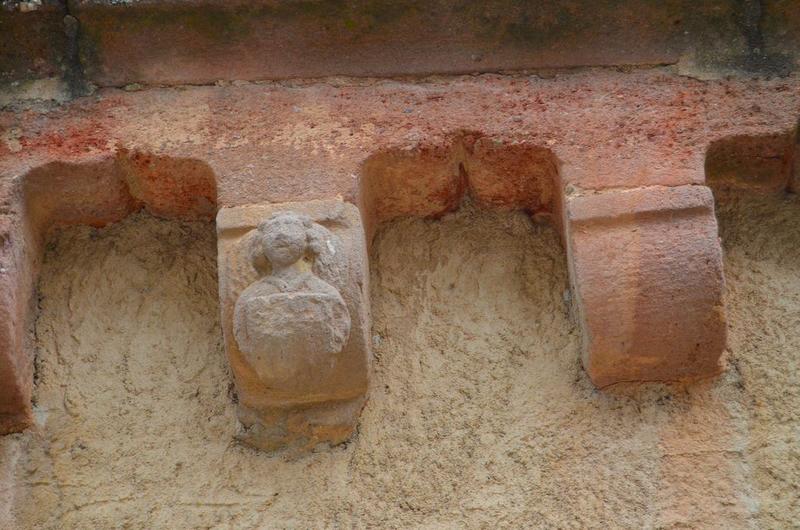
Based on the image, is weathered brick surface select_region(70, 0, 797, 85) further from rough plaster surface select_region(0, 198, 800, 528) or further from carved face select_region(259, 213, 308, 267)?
carved face select_region(259, 213, 308, 267)

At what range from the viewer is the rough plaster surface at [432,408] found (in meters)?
2.25

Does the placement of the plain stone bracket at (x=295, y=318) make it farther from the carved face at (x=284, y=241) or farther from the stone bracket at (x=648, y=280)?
the stone bracket at (x=648, y=280)

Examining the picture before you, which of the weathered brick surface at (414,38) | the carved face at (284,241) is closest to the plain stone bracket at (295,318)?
the carved face at (284,241)

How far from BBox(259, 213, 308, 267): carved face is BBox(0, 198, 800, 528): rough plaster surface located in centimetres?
32

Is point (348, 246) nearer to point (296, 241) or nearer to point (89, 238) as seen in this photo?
point (296, 241)

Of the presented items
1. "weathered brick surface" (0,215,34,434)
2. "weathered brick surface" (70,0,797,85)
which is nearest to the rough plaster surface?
"weathered brick surface" (0,215,34,434)

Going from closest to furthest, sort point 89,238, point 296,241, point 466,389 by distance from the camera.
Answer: point 296,241, point 466,389, point 89,238

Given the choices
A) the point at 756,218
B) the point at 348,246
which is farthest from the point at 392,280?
the point at 756,218

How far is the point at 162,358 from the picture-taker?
241 cm

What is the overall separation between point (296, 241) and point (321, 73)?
48 cm

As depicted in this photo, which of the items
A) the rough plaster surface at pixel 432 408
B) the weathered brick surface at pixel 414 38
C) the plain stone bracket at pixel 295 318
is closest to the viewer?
the plain stone bracket at pixel 295 318

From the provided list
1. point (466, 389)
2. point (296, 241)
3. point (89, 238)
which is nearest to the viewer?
point (296, 241)

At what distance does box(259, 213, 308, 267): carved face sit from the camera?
2156mm

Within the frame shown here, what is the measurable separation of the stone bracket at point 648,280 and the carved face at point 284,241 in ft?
1.63
